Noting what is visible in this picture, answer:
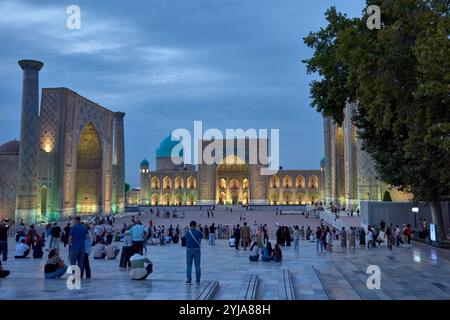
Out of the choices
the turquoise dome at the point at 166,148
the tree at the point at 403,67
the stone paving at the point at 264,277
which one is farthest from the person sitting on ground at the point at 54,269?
the turquoise dome at the point at 166,148

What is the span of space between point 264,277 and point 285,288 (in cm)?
127

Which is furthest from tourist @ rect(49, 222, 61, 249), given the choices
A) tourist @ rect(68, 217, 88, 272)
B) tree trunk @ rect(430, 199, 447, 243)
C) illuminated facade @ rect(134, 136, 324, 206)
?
illuminated facade @ rect(134, 136, 324, 206)

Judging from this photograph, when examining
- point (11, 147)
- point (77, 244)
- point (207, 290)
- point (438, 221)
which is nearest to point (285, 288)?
point (207, 290)

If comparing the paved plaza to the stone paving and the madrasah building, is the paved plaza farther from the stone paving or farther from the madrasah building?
the madrasah building

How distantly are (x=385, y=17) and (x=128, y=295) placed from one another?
8.86 m

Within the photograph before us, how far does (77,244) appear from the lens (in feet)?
24.1

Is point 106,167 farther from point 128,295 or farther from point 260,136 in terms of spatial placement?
point 128,295

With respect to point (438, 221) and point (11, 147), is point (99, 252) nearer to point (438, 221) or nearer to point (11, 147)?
point (438, 221)

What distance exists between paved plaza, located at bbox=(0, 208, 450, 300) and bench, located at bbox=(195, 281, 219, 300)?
2.6 inches

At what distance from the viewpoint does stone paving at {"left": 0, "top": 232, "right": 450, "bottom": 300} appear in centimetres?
634

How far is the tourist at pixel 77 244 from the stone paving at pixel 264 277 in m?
0.41

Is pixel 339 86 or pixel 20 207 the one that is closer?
pixel 339 86
